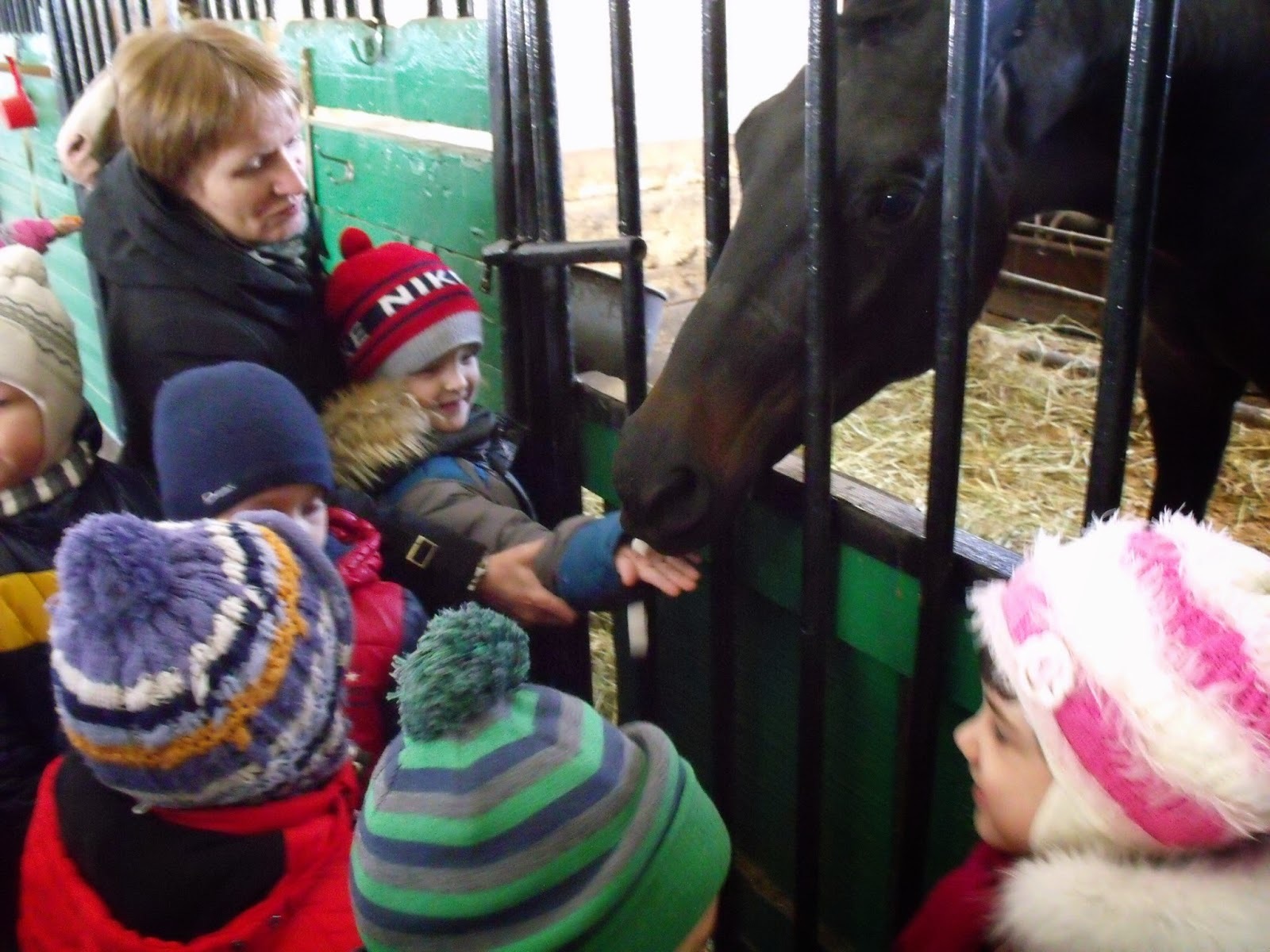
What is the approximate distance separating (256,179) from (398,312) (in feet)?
0.96

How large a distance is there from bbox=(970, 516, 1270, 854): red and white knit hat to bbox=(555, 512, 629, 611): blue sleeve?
0.62 metres

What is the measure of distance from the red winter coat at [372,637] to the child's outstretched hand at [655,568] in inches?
11.0

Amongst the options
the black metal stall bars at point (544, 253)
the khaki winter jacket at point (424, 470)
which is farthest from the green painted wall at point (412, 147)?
the khaki winter jacket at point (424, 470)

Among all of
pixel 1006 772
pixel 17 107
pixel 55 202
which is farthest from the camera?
pixel 55 202

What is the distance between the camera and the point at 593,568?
51.2 inches

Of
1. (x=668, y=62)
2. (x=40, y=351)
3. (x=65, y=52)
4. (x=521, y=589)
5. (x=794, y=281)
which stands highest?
(x=65, y=52)

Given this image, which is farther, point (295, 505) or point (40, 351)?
point (40, 351)

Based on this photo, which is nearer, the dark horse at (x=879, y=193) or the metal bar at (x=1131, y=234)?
the metal bar at (x=1131, y=234)

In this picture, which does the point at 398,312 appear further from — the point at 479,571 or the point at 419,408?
the point at 479,571

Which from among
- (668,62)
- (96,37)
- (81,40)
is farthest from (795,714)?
(668,62)

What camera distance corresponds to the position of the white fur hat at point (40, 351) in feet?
4.33

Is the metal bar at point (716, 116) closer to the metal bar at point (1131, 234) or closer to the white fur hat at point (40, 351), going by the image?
the metal bar at point (1131, 234)

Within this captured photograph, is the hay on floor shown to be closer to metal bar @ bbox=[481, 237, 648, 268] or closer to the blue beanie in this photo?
metal bar @ bbox=[481, 237, 648, 268]

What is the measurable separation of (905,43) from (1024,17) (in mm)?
145
